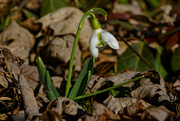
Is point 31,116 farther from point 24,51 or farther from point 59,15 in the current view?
point 59,15

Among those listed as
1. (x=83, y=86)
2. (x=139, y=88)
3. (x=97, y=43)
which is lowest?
(x=139, y=88)

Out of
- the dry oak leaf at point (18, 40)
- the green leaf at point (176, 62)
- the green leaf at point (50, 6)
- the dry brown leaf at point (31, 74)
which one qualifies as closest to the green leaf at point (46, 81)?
the dry brown leaf at point (31, 74)

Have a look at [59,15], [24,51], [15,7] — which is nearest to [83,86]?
[24,51]

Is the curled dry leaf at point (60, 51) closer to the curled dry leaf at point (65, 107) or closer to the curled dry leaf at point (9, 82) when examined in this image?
the curled dry leaf at point (9, 82)

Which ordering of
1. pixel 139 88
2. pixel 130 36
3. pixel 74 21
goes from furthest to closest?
pixel 130 36 → pixel 74 21 → pixel 139 88

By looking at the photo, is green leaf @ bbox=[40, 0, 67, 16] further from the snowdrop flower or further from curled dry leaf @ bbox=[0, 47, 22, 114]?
the snowdrop flower

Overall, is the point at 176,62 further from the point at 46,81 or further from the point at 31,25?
the point at 31,25

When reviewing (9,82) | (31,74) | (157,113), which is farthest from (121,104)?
(31,74)
